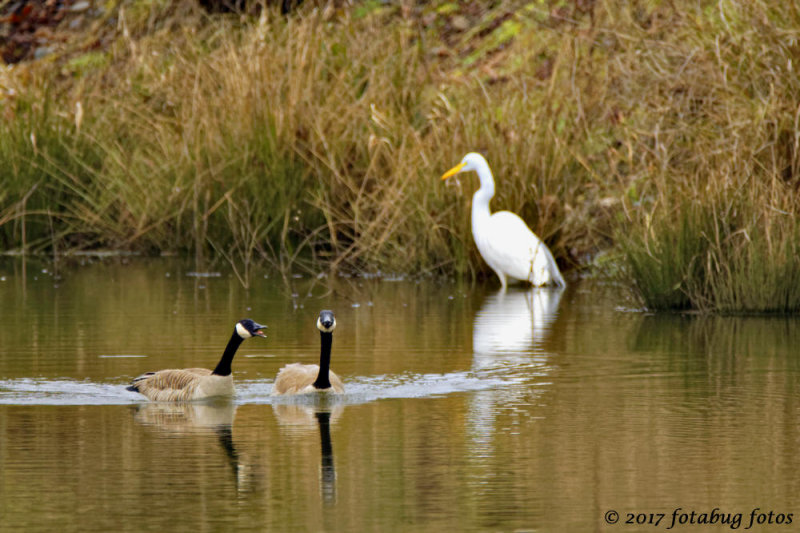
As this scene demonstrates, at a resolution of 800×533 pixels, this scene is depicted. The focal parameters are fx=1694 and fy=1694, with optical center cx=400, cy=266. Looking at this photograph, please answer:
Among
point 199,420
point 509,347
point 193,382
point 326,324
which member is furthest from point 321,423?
point 509,347

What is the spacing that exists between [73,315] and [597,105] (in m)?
8.11

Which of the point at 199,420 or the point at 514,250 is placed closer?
the point at 199,420

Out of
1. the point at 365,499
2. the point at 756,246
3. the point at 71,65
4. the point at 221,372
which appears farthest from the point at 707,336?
the point at 71,65

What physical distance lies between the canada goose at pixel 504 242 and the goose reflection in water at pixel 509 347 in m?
0.20

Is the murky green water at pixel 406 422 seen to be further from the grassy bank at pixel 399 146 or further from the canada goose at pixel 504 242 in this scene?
the grassy bank at pixel 399 146

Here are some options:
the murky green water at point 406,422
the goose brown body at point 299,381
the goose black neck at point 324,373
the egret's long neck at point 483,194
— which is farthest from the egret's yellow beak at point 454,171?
the goose black neck at point 324,373

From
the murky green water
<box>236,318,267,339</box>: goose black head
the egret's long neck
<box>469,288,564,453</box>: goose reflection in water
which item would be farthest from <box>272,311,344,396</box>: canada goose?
the egret's long neck

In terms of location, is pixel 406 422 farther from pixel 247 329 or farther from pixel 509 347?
pixel 509 347

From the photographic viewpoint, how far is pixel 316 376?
9.76 metres

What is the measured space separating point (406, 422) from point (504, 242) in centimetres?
772

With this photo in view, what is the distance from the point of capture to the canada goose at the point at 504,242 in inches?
651

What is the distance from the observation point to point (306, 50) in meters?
19.3

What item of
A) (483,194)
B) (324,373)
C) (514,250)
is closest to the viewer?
(324,373)

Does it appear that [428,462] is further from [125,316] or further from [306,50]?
[306,50]
